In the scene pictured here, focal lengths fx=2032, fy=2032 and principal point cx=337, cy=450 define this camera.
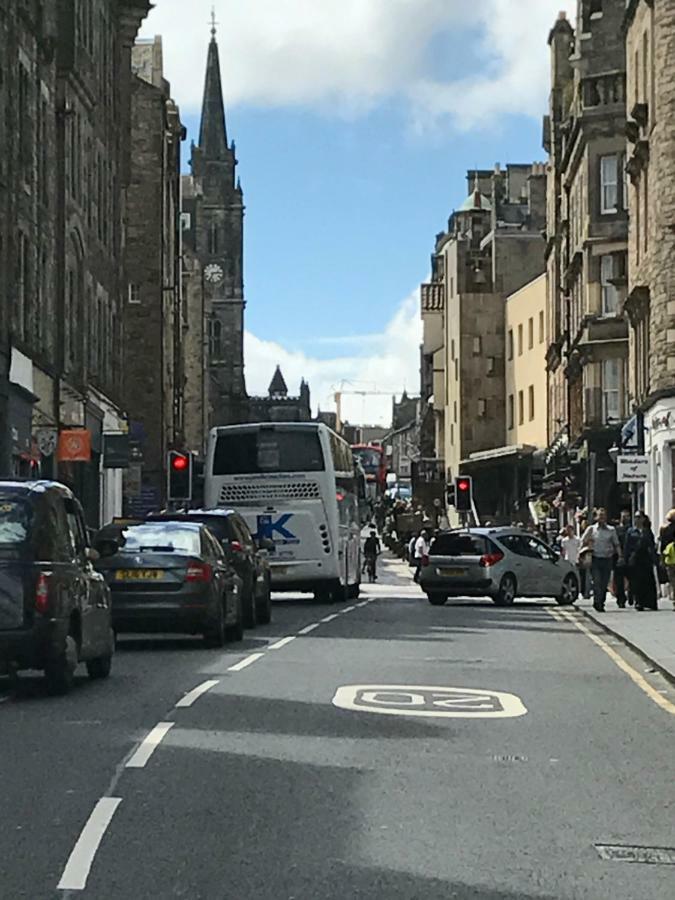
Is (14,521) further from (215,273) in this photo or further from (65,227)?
(215,273)

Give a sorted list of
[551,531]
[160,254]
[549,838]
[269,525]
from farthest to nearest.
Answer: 1. [160,254]
2. [551,531]
3. [269,525]
4. [549,838]

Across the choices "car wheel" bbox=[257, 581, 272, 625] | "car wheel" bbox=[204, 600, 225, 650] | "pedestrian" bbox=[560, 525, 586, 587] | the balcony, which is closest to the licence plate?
"car wheel" bbox=[204, 600, 225, 650]

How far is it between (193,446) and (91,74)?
52.6 metres

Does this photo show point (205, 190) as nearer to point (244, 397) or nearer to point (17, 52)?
point (244, 397)

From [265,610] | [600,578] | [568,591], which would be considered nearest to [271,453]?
[568,591]

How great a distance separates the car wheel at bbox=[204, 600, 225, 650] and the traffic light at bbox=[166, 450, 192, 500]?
16.8 metres

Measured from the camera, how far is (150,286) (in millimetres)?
77625

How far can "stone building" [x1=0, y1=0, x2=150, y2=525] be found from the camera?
43.3m

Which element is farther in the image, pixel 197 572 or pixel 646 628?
pixel 646 628

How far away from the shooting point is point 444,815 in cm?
1039

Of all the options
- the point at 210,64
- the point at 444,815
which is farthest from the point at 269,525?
the point at 210,64

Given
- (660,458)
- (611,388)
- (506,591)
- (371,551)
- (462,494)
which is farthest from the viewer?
(611,388)

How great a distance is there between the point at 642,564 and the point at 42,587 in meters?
22.1

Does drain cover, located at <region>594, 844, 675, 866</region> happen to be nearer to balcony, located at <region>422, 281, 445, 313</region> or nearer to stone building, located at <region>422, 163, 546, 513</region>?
stone building, located at <region>422, 163, 546, 513</region>
